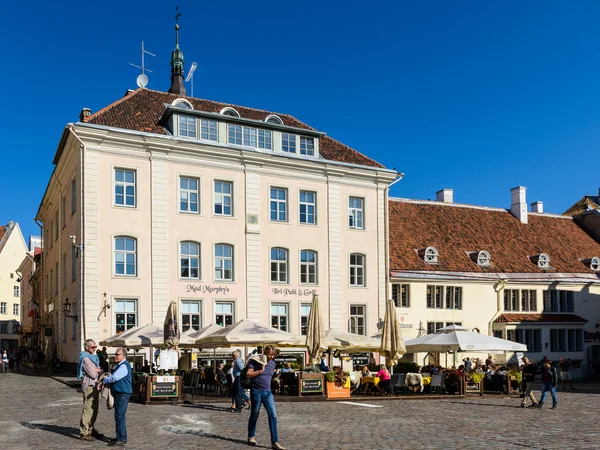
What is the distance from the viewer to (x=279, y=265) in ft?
117

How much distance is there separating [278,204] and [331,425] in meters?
20.5

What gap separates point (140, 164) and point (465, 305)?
62.9 ft

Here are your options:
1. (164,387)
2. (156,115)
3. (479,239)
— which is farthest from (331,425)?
(479,239)

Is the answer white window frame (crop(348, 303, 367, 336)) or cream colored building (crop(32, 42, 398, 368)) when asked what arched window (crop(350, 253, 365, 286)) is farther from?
white window frame (crop(348, 303, 367, 336))

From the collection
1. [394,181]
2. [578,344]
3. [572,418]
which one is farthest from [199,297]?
[578,344]

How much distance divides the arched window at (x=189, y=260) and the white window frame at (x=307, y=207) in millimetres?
5563

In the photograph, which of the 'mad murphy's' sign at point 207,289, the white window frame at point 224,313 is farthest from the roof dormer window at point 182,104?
the white window frame at point 224,313

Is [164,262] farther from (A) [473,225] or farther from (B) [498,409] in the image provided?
(A) [473,225]

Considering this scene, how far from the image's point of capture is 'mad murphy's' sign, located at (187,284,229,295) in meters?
33.2

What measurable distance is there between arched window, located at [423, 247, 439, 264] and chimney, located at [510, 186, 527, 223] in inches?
414

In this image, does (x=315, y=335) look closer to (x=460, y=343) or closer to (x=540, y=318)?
(x=460, y=343)

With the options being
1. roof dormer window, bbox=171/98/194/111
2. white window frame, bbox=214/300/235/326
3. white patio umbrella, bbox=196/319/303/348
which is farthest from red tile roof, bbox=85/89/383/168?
white patio umbrella, bbox=196/319/303/348

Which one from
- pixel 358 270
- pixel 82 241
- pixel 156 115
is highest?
pixel 156 115

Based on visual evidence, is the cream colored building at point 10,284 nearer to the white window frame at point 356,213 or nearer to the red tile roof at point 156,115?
the red tile roof at point 156,115
